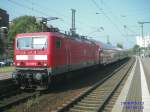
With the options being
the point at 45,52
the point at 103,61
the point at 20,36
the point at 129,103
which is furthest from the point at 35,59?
the point at 103,61

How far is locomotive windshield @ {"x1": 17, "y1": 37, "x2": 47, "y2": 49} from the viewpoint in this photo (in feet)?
49.7

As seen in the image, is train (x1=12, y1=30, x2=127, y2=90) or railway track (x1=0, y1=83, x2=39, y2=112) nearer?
railway track (x1=0, y1=83, x2=39, y2=112)

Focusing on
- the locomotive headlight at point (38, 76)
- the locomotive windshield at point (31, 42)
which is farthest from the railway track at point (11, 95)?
the locomotive windshield at point (31, 42)

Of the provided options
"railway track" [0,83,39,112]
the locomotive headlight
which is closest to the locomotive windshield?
the locomotive headlight

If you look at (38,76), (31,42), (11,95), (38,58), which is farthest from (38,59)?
(11,95)

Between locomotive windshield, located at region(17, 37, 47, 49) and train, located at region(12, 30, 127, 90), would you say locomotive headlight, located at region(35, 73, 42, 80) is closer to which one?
train, located at region(12, 30, 127, 90)

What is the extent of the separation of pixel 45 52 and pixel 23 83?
6.37 ft

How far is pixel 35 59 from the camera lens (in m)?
15.1

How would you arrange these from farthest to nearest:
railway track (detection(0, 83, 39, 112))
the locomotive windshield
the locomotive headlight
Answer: the locomotive windshield
the locomotive headlight
railway track (detection(0, 83, 39, 112))

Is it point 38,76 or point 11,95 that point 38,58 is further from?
point 11,95

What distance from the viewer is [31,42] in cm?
1548

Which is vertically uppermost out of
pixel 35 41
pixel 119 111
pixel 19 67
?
pixel 35 41

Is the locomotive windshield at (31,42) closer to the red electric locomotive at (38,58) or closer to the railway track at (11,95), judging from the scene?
the red electric locomotive at (38,58)

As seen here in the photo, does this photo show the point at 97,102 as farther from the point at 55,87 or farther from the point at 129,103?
the point at 55,87
